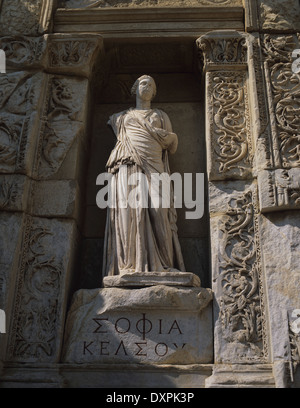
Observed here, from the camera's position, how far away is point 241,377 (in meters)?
5.22

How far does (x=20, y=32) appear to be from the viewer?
731 centimetres

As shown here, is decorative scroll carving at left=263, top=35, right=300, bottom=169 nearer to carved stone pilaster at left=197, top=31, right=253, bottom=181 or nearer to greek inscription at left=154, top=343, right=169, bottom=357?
carved stone pilaster at left=197, top=31, right=253, bottom=181

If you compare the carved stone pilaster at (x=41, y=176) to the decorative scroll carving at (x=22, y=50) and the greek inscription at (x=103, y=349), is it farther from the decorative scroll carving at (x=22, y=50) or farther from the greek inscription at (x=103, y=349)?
the greek inscription at (x=103, y=349)

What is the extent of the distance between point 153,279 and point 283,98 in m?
2.74

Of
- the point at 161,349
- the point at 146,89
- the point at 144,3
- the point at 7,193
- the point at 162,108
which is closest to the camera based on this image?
the point at 161,349

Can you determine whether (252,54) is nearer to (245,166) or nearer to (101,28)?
(245,166)

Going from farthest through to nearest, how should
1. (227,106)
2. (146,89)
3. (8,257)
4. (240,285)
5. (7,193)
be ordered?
1. (146,89)
2. (227,106)
3. (7,193)
4. (8,257)
5. (240,285)

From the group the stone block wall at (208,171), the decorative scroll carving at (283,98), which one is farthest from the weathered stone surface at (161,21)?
the decorative scroll carving at (283,98)

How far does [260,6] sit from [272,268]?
3.69 metres

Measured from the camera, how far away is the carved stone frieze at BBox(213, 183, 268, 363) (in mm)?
5453

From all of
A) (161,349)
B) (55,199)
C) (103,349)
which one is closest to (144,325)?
(161,349)

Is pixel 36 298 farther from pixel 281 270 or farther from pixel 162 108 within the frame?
pixel 162 108

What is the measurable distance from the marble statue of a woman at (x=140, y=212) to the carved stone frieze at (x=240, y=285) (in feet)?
1.88

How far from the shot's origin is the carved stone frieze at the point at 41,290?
5.57 meters
